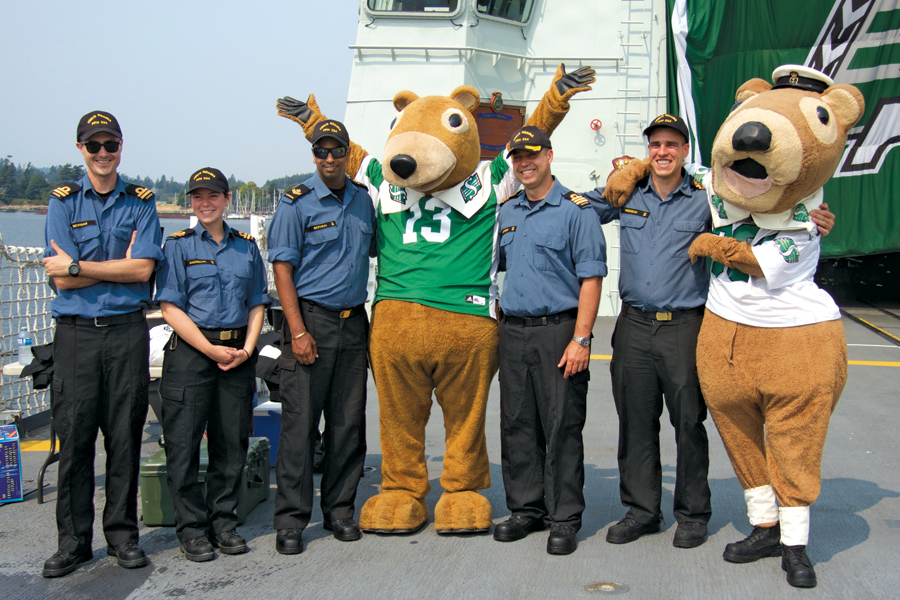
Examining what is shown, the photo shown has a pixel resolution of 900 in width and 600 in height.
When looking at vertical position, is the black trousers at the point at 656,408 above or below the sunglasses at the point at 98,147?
below

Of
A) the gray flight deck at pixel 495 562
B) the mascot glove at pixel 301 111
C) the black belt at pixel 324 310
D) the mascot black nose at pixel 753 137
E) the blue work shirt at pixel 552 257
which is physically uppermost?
the mascot glove at pixel 301 111

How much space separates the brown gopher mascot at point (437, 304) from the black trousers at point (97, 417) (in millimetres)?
1184

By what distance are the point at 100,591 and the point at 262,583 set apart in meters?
0.71

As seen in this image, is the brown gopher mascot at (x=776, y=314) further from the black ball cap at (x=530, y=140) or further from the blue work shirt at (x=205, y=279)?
the blue work shirt at (x=205, y=279)

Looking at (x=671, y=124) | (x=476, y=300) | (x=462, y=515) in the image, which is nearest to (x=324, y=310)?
(x=476, y=300)

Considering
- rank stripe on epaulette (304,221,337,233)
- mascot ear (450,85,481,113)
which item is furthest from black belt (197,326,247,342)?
A: mascot ear (450,85,481,113)

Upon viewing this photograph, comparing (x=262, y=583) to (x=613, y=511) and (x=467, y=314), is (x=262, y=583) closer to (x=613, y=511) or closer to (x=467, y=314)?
(x=467, y=314)

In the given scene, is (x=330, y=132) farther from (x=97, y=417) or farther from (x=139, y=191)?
(x=97, y=417)

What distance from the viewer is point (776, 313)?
327 centimetres

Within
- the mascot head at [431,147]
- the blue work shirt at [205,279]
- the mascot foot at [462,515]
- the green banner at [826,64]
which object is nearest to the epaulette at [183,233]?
the blue work shirt at [205,279]

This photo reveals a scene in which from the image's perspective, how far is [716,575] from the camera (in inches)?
129

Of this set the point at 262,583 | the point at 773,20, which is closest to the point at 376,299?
the point at 262,583

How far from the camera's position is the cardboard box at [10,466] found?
425 cm

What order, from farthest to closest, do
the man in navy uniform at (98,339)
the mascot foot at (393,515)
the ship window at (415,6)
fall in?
the ship window at (415,6) → the mascot foot at (393,515) → the man in navy uniform at (98,339)
